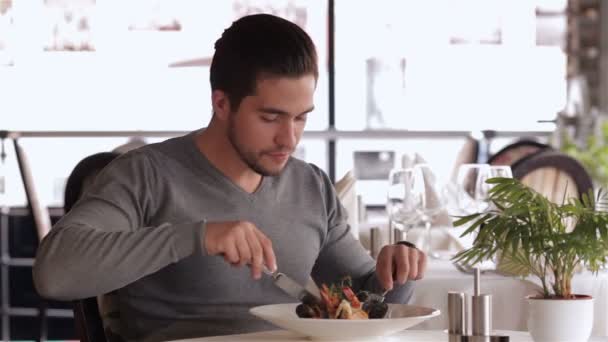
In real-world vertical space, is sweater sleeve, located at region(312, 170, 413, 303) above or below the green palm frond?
below

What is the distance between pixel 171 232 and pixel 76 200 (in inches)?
17.5

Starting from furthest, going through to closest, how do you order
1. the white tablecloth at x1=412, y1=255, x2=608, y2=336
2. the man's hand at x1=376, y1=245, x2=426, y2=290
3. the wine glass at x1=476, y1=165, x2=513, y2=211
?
1. the wine glass at x1=476, y1=165, x2=513, y2=211
2. the white tablecloth at x1=412, y1=255, x2=608, y2=336
3. the man's hand at x1=376, y1=245, x2=426, y2=290

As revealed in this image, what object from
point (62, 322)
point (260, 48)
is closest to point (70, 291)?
point (260, 48)

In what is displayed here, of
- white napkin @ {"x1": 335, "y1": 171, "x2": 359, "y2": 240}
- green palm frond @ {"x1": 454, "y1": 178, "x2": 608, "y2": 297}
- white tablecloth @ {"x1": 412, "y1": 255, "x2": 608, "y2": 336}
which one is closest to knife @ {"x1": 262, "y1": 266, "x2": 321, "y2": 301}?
green palm frond @ {"x1": 454, "y1": 178, "x2": 608, "y2": 297}

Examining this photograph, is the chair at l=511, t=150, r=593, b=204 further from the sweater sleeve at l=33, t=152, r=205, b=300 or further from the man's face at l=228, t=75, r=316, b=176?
the sweater sleeve at l=33, t=152, r=205, b=300

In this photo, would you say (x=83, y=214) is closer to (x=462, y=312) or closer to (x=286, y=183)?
(x=286, y=183)

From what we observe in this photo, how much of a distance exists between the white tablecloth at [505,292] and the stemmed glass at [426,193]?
0.74ft

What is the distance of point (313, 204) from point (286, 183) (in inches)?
2.6

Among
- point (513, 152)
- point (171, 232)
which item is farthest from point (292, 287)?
point (513, 152)

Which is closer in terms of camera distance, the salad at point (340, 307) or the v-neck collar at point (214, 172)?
the salad at point (340, 307)

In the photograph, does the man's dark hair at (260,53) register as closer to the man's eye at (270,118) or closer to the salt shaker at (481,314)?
the man's eye at (270,118)

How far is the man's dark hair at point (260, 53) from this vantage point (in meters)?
1.90

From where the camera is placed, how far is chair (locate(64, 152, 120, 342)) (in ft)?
6.40

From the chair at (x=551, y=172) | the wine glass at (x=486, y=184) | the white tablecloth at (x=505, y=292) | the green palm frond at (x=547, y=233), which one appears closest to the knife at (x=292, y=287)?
the green palm frond at (x=547, y=233)
